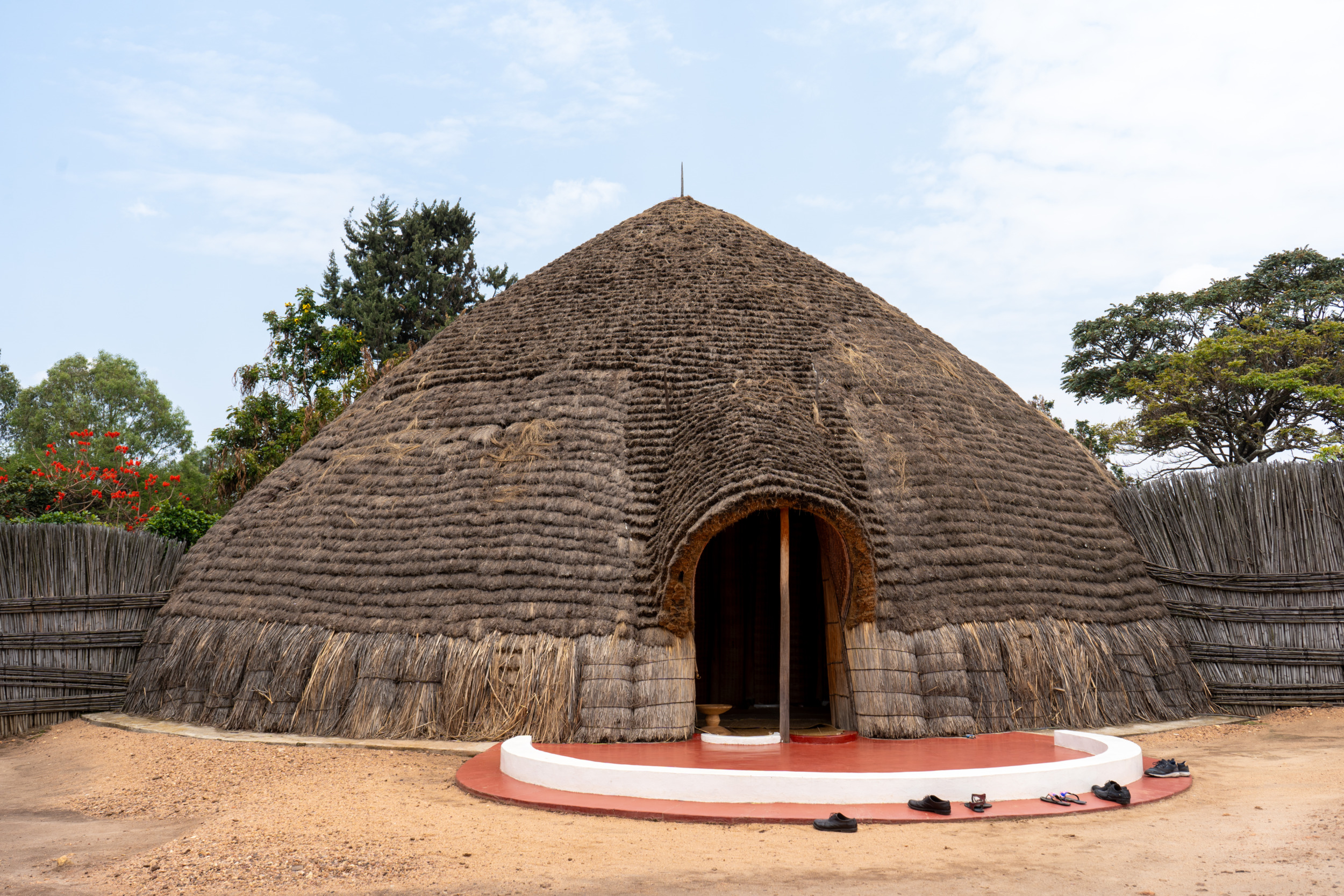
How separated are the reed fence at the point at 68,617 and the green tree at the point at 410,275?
17555 millimetres

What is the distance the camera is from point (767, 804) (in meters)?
6.20

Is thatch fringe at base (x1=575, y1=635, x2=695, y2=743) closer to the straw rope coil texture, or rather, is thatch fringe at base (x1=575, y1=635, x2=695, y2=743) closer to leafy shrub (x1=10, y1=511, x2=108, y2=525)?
the straw rope coil texture

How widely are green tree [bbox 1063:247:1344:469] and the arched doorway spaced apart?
50.2 ft

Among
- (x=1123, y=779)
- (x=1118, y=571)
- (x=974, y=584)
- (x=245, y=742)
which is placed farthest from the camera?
(x=1118, y=571)

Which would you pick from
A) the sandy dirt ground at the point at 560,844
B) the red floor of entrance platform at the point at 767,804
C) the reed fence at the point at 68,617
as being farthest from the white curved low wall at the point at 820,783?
the reed fence at the point at 68,617

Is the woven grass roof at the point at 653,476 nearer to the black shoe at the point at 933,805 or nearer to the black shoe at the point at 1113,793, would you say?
the black shoe at the point at 1113,793

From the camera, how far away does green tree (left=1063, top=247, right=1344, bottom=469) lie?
2162 centimetres

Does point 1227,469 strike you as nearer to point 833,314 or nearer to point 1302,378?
point 833,314

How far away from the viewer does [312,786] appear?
7.03 meters

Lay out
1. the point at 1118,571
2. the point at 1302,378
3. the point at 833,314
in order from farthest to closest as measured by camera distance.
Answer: the point at 1302,378 → the point at 833,314 → the point at 1118,571

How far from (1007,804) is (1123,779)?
3.87 feet

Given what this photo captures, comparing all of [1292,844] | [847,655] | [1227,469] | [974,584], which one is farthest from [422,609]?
[1227,469]

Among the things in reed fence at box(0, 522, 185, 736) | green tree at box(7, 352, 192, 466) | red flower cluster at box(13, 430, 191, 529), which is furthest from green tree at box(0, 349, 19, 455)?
reed fence at box(0, 522, 185, 736)

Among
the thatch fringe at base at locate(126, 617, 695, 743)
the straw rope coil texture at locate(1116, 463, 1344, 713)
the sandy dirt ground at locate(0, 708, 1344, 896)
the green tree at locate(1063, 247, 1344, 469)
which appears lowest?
the sandy dirt ground at locate(0, 708, 1344, 896)
